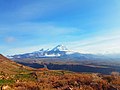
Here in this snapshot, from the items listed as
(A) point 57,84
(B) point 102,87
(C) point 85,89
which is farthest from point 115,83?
(A) point 57,84

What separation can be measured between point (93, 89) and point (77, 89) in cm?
222

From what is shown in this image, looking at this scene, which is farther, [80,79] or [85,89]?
[80,79]

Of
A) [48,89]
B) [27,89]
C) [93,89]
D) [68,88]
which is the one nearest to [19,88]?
[27,89]

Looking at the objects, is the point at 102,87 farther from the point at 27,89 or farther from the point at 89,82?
the point at 27,89

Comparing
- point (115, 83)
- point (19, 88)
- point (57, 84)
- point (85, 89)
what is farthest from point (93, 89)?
point (19, 88)

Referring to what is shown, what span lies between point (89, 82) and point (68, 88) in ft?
15.2

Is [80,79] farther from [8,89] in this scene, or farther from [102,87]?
[8,89]

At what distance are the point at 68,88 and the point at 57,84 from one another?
443cm

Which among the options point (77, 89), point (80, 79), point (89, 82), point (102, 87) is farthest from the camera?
point (80, 79)

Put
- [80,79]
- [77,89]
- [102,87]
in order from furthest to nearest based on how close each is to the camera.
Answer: [80,79] → [102,87] → [77,89]

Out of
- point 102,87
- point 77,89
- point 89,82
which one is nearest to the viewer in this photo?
point 77,89

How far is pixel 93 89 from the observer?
1163 inches

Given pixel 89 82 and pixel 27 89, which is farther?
pixel 89 82

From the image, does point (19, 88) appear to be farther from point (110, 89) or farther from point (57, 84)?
point (110, 89)
